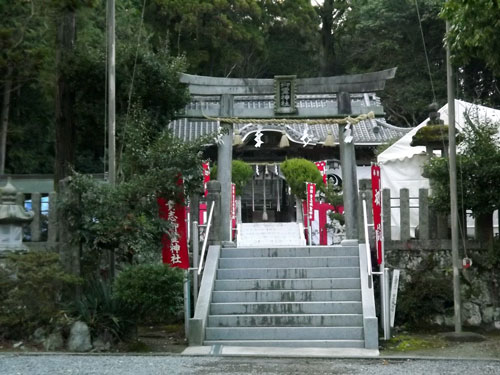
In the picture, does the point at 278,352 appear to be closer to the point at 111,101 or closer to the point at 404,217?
the point at 404,217

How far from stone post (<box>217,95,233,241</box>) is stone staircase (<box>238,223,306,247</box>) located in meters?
3.62

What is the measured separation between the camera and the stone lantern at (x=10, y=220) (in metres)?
14.0

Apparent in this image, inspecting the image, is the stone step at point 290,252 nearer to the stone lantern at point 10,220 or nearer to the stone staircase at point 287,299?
the stone staircase at point 287,299

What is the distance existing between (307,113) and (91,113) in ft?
14.6

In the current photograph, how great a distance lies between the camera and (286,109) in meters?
14.9

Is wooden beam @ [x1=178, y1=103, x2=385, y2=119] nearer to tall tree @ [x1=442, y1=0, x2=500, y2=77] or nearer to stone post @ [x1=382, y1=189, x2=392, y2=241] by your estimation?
stone post @ [x1=382, y1=189, x2=392, y2=241]

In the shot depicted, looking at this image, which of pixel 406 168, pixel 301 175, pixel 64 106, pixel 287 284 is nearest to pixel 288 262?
pixel 287 284

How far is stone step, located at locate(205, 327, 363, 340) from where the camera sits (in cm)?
1212

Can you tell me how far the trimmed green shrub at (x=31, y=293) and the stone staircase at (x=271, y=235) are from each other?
7310mm

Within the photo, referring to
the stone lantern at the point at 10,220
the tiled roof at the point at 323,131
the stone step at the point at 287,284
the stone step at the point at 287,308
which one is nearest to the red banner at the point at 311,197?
the stone step at the point at 287,284

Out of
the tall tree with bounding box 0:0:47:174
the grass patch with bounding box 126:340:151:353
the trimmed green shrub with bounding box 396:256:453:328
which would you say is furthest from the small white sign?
the tall tree with bounding box 0:0:47:174

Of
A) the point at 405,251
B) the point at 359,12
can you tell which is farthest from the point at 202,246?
the point at 359,12

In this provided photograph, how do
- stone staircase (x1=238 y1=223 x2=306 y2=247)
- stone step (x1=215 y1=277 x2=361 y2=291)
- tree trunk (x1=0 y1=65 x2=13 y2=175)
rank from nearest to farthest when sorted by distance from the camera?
1. stone step (x1=215 y1=277 x2=361 y2=291)
2. stone staircase (x1=238 y1=223 x2=306 y2=247)
3. tree trunk (x1=0 y1=65 x2=13 y2=175)

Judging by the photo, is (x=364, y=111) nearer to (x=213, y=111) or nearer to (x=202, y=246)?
(x=213, y=111)
